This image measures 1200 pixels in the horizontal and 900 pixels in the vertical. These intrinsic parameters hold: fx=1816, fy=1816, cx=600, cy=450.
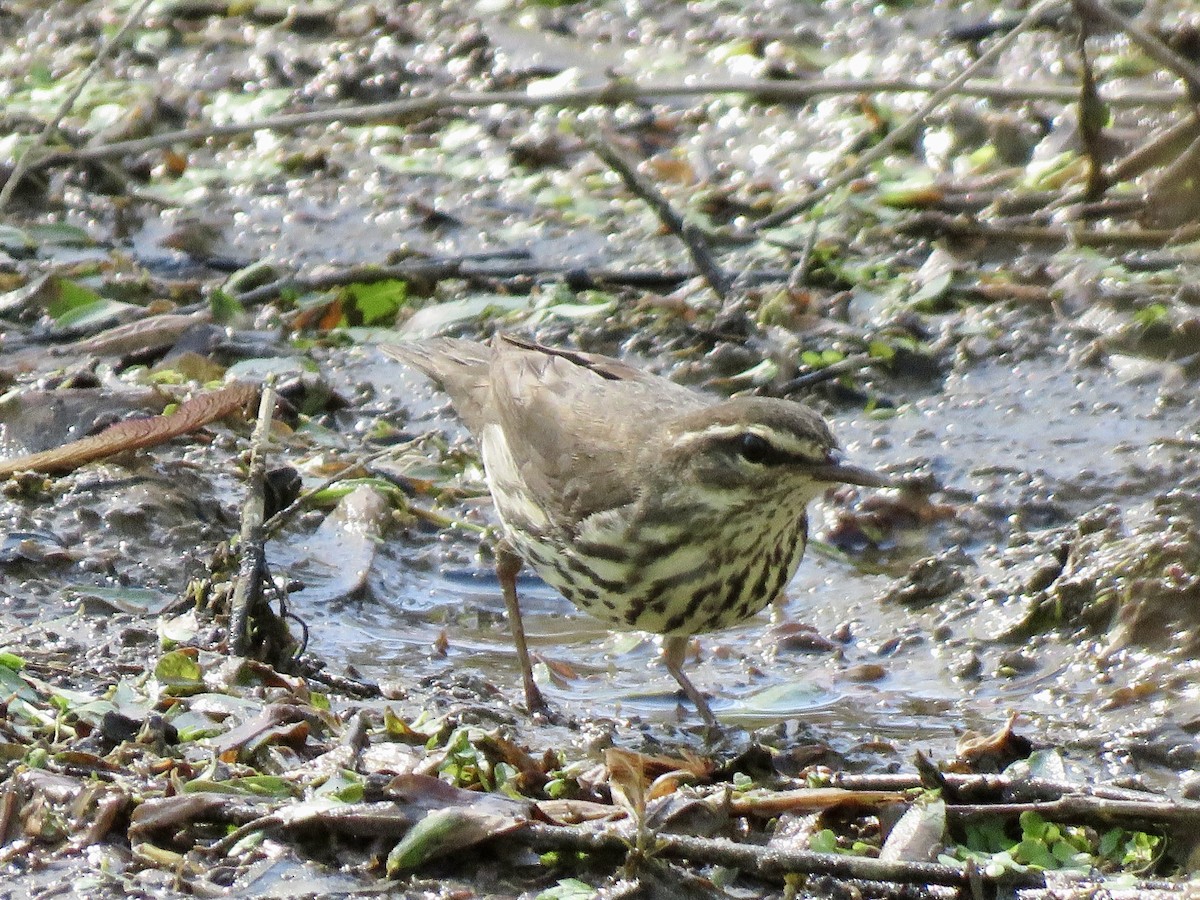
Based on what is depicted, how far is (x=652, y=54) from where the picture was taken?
11625 millimetres

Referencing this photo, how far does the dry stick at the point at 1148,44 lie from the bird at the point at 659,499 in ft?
8.76

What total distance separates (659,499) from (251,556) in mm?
1340

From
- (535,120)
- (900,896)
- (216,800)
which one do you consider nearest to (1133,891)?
(900,896)

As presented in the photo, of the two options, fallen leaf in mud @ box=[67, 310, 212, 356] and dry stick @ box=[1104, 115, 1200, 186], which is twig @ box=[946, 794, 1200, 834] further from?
fallen leaf in mud @ box=[67, 310, 212, 356]

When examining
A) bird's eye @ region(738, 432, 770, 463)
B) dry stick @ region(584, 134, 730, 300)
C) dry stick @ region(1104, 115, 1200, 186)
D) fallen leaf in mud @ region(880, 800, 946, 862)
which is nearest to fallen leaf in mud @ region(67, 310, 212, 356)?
dry stick @ region(584, 134, 730, 300)

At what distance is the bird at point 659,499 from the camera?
561 centimetres

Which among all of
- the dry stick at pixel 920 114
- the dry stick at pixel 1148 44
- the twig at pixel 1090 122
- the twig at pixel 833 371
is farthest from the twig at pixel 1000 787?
the twig at pixel 1090 122

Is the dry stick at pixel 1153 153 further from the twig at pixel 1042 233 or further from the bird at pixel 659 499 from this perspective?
the bird at pixel 659 499

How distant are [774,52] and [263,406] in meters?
5.84

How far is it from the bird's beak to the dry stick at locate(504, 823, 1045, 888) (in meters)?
1.31

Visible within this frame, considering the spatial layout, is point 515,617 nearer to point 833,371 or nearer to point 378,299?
point 833,371

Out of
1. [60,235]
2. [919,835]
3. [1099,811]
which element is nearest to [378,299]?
[60,235]

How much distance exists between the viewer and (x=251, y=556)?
591 cm

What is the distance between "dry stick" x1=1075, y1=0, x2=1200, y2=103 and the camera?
25.1 feet
